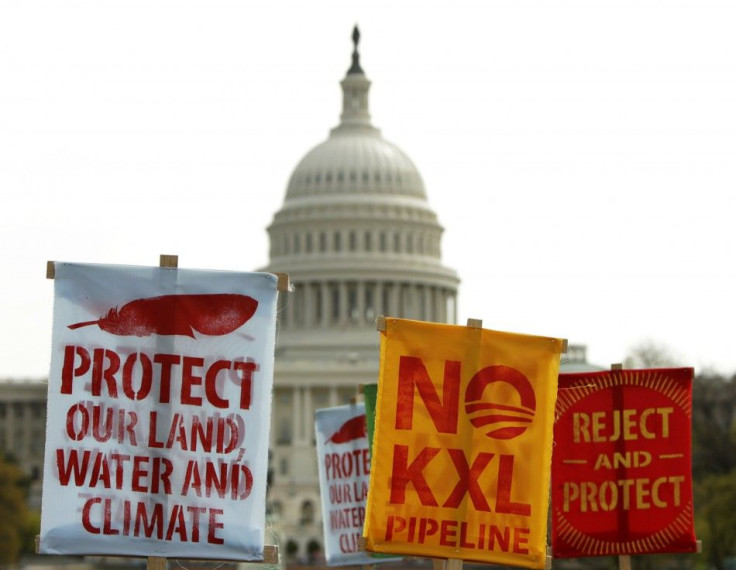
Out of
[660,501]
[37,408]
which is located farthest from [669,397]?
[37,408]

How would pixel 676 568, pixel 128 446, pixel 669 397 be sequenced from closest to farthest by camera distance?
pixel 128 446 → pixel 669 397 → pixel 676 568

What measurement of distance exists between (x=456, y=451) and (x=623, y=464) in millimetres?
3454

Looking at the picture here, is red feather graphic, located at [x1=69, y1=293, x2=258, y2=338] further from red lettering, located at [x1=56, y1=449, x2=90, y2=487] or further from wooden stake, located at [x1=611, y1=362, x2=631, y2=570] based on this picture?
wooden stake, located at [x1=611, y1=362, x2=631, y2=570]

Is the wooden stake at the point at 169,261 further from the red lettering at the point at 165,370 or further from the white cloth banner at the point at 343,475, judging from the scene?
the white cloth banner at the point at 343,475

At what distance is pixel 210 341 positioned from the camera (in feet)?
52.3

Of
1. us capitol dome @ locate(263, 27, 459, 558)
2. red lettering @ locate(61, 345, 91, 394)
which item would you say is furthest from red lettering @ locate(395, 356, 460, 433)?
us capitol dome @ locate(263, 27, 459, 558)

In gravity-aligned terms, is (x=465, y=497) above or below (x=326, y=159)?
below

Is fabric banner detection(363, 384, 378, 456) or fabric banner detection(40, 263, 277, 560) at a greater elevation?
fabric banner detection(363, 384, 378, 456)

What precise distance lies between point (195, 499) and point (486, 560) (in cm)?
229

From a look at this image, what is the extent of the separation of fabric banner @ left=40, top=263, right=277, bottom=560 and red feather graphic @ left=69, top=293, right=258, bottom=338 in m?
0.01

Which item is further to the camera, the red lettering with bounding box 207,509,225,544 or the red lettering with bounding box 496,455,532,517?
the red lettering with bounding box 496,455,532,517

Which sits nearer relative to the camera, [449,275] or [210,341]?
[210,341]

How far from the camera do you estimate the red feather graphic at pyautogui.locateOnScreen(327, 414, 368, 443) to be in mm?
25016

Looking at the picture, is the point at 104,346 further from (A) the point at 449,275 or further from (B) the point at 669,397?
(A) the point at 449,275
